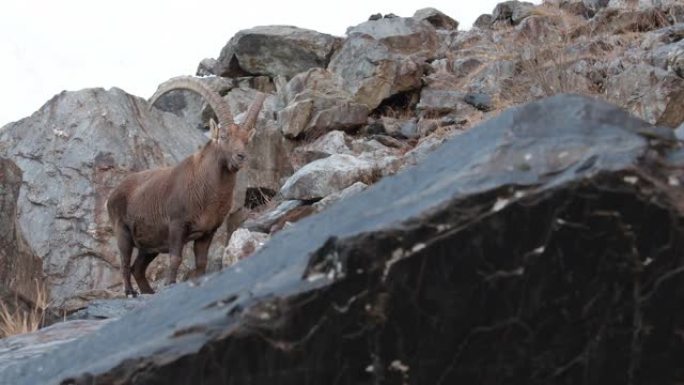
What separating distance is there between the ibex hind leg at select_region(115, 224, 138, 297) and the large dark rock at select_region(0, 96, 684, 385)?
10617 mm

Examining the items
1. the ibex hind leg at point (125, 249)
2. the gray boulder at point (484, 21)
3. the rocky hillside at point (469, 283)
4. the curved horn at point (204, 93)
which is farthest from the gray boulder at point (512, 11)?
the rocky hillside at point (469, 283)

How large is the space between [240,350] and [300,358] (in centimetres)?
18

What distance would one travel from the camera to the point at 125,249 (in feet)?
47.6

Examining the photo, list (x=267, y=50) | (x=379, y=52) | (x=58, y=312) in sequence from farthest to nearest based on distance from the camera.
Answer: (x=267, y=50), (x=379, y=52), (x=58, y=312)

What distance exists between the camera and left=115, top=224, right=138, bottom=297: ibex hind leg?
47.4 feet

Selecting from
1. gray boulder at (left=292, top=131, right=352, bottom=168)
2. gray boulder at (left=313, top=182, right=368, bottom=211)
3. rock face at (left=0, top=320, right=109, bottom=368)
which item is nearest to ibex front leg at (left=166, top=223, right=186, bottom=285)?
gray boulder at (left=313, top=182, right=368, bottom=211)

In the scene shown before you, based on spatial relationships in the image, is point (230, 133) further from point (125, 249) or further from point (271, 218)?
point (271, 218)

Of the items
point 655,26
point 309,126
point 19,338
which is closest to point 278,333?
point 19,338

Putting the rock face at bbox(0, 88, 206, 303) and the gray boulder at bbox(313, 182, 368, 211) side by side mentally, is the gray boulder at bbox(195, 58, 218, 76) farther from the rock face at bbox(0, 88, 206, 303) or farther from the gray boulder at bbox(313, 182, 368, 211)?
the gray boulder at bbox(313, 182, 368, 211)

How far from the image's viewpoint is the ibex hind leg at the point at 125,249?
1444cm

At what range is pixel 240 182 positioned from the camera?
19.1 m

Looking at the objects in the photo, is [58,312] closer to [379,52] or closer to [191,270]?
[191,270]

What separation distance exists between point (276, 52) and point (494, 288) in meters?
23.1

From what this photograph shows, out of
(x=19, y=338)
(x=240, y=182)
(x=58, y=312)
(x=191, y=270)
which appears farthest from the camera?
(x=240, y=182)
